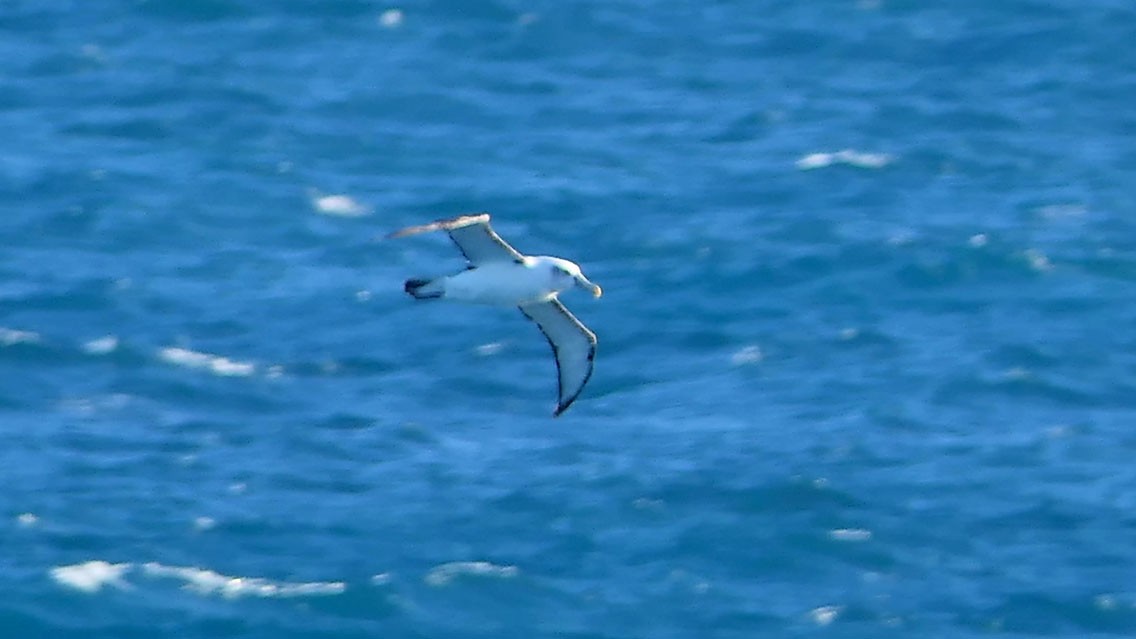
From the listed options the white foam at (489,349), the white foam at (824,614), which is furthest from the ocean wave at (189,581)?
the white foam at (489,349)

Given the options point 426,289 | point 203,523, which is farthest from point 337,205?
point 426,289

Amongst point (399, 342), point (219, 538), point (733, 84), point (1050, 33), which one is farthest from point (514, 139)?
point (219, 538)

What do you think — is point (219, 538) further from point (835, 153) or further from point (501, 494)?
point (835, 153)

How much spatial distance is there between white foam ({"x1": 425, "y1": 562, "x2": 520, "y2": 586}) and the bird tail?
384 inches

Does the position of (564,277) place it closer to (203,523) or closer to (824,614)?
(824,614)

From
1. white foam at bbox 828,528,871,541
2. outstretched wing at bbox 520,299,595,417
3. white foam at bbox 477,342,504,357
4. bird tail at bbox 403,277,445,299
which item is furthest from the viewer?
white foam at bbox 477,342,504,357

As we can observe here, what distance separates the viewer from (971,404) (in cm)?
4169

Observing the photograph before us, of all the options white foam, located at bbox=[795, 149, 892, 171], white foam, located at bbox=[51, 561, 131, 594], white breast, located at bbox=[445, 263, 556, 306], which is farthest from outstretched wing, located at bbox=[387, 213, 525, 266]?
white foam, located at bbox=[795, 149, 892, 171]

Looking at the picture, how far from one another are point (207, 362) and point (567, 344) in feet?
48.0

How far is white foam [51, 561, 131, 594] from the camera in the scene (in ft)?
118

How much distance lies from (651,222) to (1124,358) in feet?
35.9

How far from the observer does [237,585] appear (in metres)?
36.1

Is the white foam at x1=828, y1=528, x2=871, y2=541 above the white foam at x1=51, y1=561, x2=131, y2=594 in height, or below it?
below

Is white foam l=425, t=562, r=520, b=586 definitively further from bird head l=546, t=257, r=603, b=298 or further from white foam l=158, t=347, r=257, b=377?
bird head l=546, t=257, r=603, b=298
